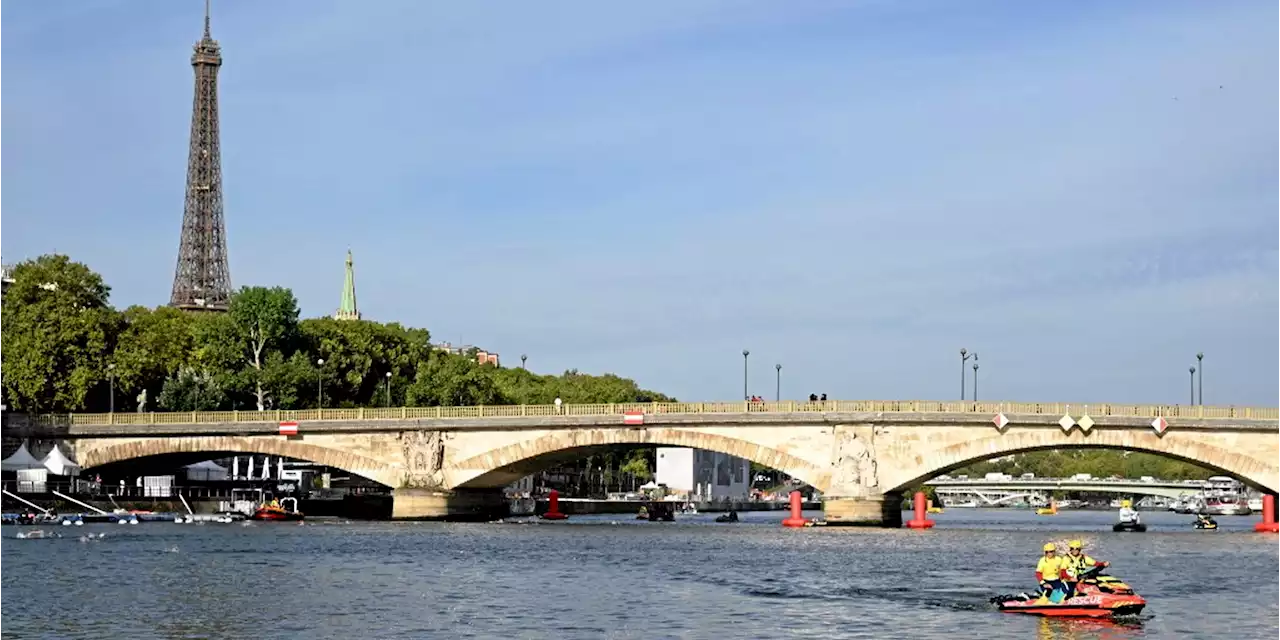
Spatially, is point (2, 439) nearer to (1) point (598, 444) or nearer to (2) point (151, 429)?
(2) point (151, 429)

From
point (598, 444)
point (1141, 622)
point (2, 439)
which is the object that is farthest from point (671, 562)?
point (2, 439)

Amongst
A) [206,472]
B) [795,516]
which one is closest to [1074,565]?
[795,516]

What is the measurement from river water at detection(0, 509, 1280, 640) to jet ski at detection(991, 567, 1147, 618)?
0.53 metres

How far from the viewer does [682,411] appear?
110 meters

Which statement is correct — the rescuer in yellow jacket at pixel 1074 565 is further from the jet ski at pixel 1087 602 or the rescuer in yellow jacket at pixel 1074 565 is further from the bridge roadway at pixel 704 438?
the bridge roadway at pixel 704 438

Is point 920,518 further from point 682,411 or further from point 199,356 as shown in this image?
point 199,356

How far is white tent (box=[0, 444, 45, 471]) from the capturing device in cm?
11944

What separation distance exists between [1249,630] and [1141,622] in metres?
3.18

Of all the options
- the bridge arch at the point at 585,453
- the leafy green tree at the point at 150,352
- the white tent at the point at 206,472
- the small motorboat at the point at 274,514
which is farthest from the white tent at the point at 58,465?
the bridge arch at the point at 585,453

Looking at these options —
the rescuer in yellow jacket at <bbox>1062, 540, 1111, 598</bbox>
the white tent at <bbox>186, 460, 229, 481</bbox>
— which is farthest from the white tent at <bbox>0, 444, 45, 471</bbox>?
the rescuer in yellow jacket at <bbox>1062, 540, 1111, 598</bbox>

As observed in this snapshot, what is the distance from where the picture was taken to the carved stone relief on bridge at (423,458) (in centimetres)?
11531

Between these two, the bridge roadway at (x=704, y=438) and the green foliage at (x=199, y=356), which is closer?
the bridge roadway at (x=704, y=438)

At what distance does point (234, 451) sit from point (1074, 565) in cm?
7282

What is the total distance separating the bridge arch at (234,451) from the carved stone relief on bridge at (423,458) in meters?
1.04
